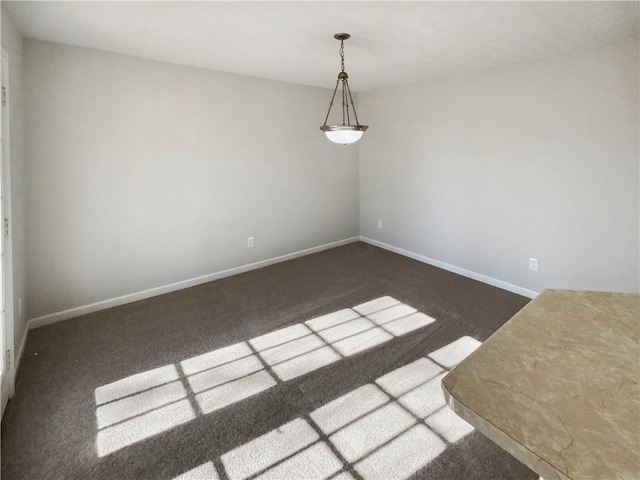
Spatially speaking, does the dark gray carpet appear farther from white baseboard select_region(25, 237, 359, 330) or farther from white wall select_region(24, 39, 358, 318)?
white wall select_region(24, 39, 358, 318)

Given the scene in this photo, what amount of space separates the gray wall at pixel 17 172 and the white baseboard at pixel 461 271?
4127 mm

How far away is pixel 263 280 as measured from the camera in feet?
13.4

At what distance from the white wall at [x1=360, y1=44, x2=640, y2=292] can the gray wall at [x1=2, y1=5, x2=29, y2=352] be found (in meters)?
3.87

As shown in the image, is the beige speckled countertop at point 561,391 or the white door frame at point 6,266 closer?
the beige speckled countertop at point 561,391

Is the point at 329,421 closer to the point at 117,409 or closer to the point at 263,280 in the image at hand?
the point at 117,409

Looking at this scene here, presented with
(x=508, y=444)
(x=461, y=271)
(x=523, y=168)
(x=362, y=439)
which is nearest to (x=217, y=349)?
(x=362, y=439)

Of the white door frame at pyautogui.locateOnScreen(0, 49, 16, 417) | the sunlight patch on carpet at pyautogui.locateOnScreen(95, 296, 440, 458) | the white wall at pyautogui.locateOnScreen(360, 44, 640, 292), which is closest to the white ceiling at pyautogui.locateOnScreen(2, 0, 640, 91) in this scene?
the white wall at pyautogui.locateOnScreen(360, 44, 640, 292)

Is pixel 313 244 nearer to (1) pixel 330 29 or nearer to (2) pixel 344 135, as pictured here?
(2) pixel 344 135

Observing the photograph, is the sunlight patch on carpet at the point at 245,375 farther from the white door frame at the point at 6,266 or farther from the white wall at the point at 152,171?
the white wall at the point at 152,171

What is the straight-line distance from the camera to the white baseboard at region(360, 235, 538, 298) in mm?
3615

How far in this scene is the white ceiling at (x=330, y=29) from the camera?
2.15 meters

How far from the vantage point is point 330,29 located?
2480 mm

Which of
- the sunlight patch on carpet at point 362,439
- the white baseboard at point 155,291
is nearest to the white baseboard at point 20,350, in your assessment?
the white baseboard at point 155,291

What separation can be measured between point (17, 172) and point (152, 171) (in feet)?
3.59
